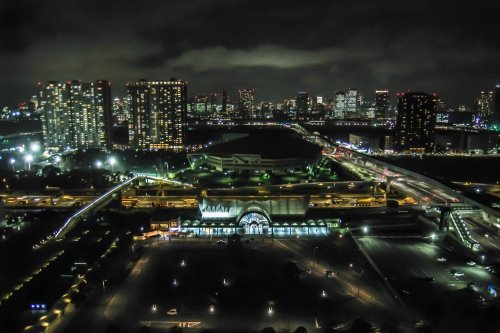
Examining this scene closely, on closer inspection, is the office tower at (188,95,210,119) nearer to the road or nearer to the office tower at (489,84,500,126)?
the office tower at (489,84,500,126)

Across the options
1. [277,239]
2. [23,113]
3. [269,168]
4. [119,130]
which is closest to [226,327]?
[277,239]

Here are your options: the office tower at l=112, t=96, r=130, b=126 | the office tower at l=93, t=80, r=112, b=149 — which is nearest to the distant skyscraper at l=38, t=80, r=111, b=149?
the office tower at l=93, t=80, r=112, b=149

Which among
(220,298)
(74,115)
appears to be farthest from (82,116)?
(220,298)

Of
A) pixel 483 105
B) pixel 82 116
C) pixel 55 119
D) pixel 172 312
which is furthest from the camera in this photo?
pixel 483 105

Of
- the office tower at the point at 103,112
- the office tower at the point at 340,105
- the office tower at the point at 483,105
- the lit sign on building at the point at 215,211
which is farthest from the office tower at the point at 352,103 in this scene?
the lit sign on building at the point at 215,211

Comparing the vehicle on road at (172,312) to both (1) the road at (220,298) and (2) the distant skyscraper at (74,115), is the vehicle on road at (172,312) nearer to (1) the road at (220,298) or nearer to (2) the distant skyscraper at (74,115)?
(1) the road at (220,298)

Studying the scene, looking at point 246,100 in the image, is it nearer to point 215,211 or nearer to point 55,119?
point 55,119

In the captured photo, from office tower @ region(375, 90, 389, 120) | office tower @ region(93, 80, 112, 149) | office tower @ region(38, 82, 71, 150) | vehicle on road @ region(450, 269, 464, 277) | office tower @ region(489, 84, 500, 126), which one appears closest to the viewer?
vehicle on road @ region(450, 269, 464, 277)
